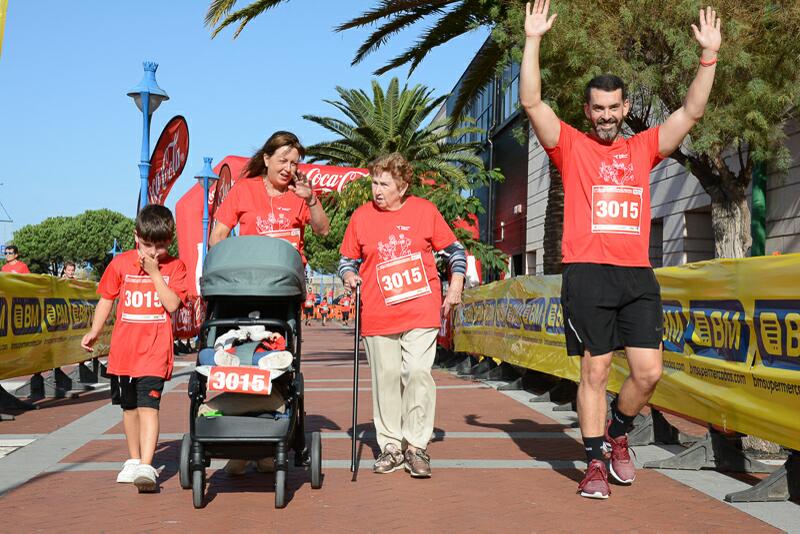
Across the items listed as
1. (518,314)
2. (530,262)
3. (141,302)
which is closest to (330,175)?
(530,262)

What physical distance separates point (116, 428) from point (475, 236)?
39.7 ft

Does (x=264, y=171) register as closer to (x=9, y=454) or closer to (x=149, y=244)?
(x=149, y=244)

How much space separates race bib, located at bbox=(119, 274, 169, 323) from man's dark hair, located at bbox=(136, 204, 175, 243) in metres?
0.26

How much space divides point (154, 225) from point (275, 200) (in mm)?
883

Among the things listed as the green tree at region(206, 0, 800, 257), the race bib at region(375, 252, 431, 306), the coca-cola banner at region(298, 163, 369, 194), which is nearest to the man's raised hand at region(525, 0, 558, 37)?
the race bib at region(375, 252, 431, 306)

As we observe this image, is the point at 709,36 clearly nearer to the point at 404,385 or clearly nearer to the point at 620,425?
the point at 620,425

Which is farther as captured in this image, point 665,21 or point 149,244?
point 665,21

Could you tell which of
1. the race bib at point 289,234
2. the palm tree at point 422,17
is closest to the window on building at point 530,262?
the palm tree at point 422,17

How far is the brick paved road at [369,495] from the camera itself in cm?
470

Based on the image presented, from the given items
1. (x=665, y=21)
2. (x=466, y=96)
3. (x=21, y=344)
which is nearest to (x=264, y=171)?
(x=21, y=344)

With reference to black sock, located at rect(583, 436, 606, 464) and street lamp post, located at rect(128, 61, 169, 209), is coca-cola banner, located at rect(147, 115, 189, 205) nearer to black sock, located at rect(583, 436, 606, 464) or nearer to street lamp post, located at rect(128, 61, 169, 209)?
street lamp post, located at rect(128, 61, 169, 209)

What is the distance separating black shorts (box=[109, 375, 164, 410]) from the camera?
5.58m

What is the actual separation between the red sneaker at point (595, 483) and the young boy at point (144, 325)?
2.45 meters

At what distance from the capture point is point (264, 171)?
20.7 feet
